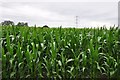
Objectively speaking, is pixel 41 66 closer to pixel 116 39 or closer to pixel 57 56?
pixel 57 56

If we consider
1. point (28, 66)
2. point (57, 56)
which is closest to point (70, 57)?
point (57, 56)

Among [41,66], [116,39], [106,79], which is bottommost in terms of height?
[106,79]

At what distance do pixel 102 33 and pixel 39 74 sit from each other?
6.93 feet

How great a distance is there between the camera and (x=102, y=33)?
5.91 m

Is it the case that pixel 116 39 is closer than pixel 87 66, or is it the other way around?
pixel 87 66

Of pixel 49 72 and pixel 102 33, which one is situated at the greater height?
pixel 102 33

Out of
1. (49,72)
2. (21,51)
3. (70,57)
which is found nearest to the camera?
(49,72)

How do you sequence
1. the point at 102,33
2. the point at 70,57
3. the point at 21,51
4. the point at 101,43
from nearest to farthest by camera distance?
1. the point at 21,51
2. the point at 70,57
3. the point at 101,43
4. the point at 102,33

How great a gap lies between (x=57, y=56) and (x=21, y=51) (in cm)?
70

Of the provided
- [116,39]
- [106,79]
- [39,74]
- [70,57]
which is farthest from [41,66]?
[116,39]

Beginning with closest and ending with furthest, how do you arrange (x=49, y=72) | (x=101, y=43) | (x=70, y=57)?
(x=49, y=72), (x=70, y=57), (x=101, y=43)

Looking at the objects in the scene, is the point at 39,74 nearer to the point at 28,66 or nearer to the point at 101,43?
the point at 28,66

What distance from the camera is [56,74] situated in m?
4.52

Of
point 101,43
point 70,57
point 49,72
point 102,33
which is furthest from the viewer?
point 102,33
